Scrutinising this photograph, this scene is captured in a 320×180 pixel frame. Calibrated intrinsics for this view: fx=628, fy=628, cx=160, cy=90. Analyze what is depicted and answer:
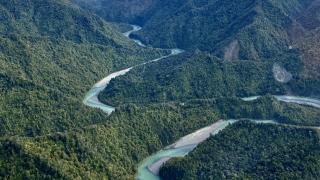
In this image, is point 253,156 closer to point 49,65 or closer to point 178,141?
point 178,141

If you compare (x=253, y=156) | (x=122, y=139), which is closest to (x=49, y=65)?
(x=122, y=139)

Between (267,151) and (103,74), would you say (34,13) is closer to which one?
(103,74)

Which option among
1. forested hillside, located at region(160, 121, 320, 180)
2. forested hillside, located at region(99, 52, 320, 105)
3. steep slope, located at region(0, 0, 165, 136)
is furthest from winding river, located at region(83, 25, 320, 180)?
steep slope, located at region(0, 0, 165, 136)

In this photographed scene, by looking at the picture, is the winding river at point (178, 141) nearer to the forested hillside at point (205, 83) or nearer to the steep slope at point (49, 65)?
the forested hillside at point (205, 83)

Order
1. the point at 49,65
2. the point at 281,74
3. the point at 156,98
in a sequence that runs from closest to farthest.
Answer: the point at 156,98 → the point at 281,74 → the point at 49,65

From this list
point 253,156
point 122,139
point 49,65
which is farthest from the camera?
point 49,65

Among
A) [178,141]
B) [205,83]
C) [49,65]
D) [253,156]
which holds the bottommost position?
[49,65]

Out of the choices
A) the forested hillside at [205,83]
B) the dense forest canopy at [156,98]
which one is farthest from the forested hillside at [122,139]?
the forested hillside at [205,83]

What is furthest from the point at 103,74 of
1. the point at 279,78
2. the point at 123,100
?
the point at 279,78
